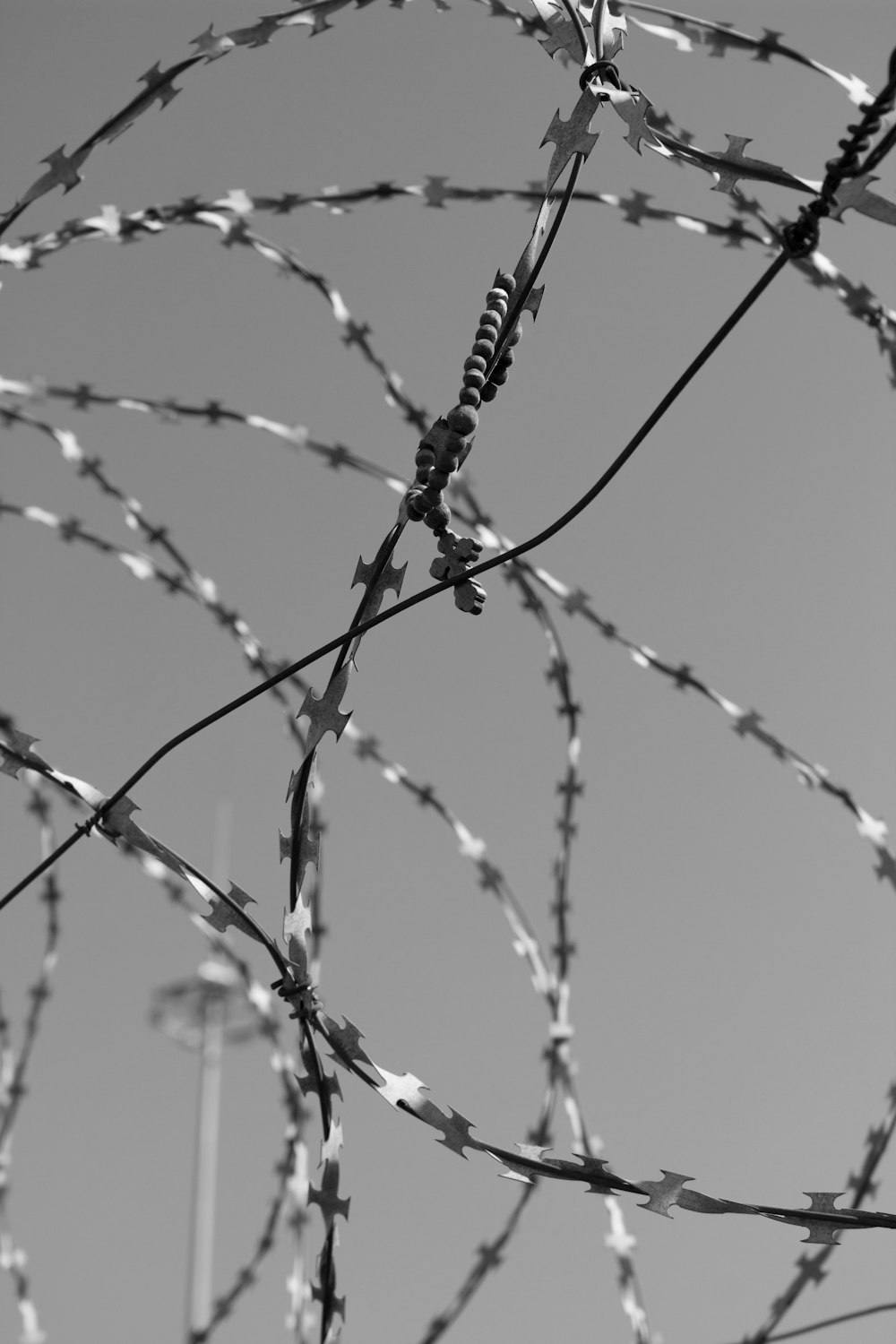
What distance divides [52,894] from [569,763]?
1.55 m

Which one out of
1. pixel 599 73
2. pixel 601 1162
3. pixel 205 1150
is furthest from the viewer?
Result: pixel 205 1150

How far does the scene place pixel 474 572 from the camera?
1.72m

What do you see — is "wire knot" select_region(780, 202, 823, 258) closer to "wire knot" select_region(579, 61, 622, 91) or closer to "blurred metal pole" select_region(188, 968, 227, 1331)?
"wire knot" select_region(579, 61, 622, 91)

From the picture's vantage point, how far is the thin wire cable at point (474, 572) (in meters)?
1.49

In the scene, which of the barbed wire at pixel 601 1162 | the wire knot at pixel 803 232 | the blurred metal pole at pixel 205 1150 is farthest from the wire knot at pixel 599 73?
the blurred metal pole at pixel 205 1150

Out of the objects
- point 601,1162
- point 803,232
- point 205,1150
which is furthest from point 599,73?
point 205,1150

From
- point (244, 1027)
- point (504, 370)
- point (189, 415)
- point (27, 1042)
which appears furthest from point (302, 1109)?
point (244, 1027)

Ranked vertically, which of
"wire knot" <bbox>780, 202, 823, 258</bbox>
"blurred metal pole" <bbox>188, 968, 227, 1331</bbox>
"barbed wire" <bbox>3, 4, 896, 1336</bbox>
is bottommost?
"barbed wire" <bbox>3, 4, 896, 1336</bbox>

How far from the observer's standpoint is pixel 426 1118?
174cm

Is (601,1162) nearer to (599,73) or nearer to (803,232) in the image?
(803,232)

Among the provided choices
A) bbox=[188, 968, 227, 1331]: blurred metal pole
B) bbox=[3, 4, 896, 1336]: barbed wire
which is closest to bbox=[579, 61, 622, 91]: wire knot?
bbox=[3, 4, 896, 1336]: barbed wire

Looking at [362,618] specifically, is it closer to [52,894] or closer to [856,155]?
[856,155]

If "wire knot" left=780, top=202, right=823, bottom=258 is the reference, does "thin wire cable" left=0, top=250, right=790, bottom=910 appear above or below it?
below

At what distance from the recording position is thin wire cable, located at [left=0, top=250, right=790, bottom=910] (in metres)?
1.49
